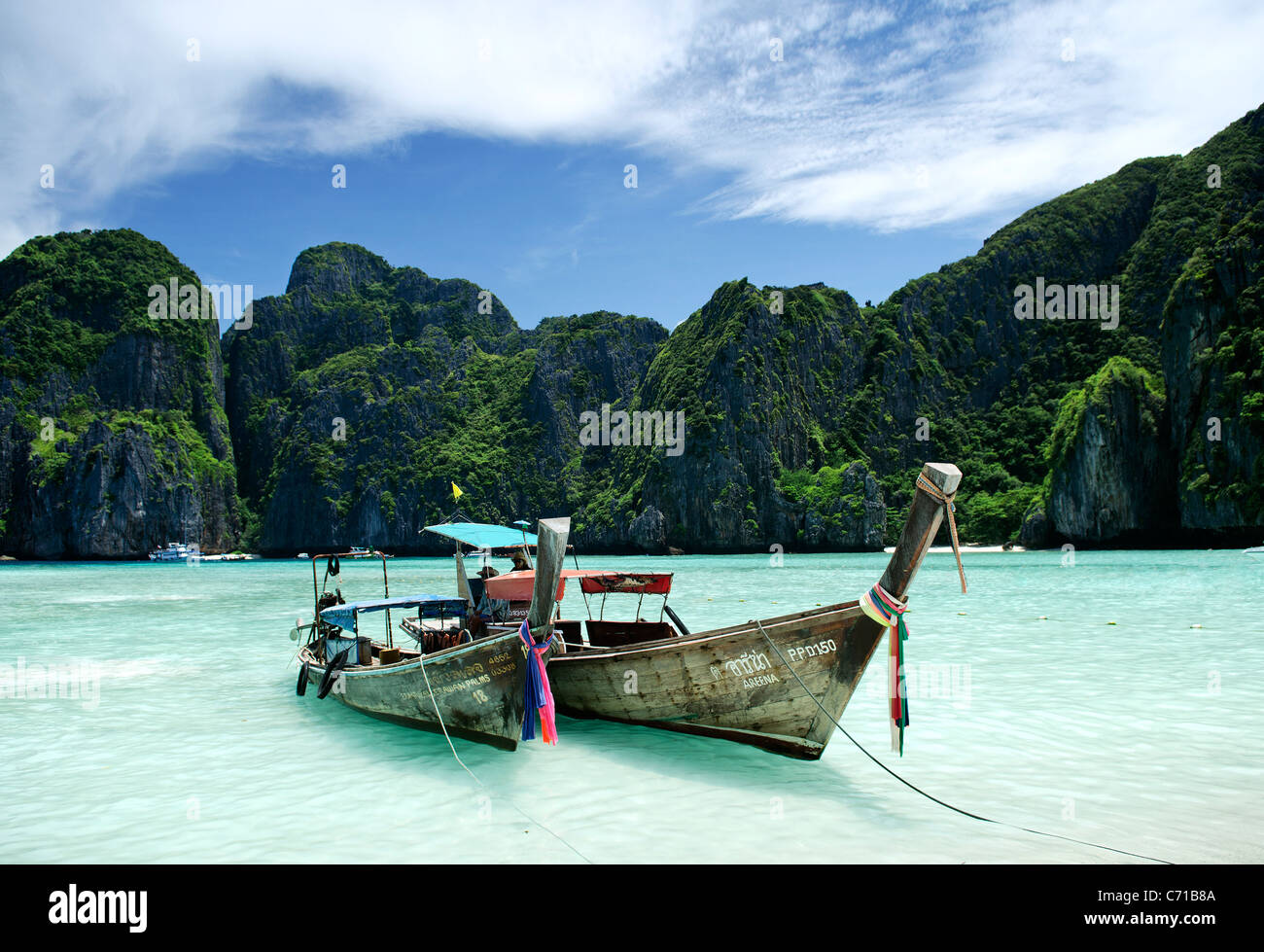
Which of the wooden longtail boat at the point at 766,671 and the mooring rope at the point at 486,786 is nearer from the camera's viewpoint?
the mooring rope at the point at 486,786

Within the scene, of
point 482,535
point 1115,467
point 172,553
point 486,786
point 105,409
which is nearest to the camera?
point 486,786

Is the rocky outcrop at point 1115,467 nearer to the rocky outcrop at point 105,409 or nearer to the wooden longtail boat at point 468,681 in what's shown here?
the wooden longtail boat at point 468,681

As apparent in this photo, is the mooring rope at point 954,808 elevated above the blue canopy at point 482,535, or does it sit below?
below

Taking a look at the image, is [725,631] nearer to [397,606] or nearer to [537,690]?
[537,690]

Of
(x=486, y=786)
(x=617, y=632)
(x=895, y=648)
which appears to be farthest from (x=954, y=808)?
(x=617, y=632)

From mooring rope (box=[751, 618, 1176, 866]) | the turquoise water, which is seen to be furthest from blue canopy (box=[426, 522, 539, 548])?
mooring rope (box=[751, 618, 1176, 866])

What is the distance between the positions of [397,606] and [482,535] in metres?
1.77

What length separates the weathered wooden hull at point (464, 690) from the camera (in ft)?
27.1

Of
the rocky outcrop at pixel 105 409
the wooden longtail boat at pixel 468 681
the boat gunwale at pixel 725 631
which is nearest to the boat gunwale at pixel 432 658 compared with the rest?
the wooden longtail boat at pixel 468 681

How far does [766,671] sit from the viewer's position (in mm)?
7902

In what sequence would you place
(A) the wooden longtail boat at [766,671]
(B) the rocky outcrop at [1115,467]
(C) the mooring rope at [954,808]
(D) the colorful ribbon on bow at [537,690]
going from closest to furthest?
(C) the mooring rope at [954,808], (A) the wooden longtail boat at [766,671], (D) the colorful ribbon on bow at [537,690], (B) the rocky outcrop at [1115,467]

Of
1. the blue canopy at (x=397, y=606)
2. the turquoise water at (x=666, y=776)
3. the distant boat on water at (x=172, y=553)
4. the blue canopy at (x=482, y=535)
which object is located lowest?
the distant boat on water at (x=172, y=553)

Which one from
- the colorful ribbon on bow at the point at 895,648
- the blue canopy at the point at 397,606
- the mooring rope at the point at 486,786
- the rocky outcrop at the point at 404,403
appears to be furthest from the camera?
the rocky outcrop at the point at 404,403
